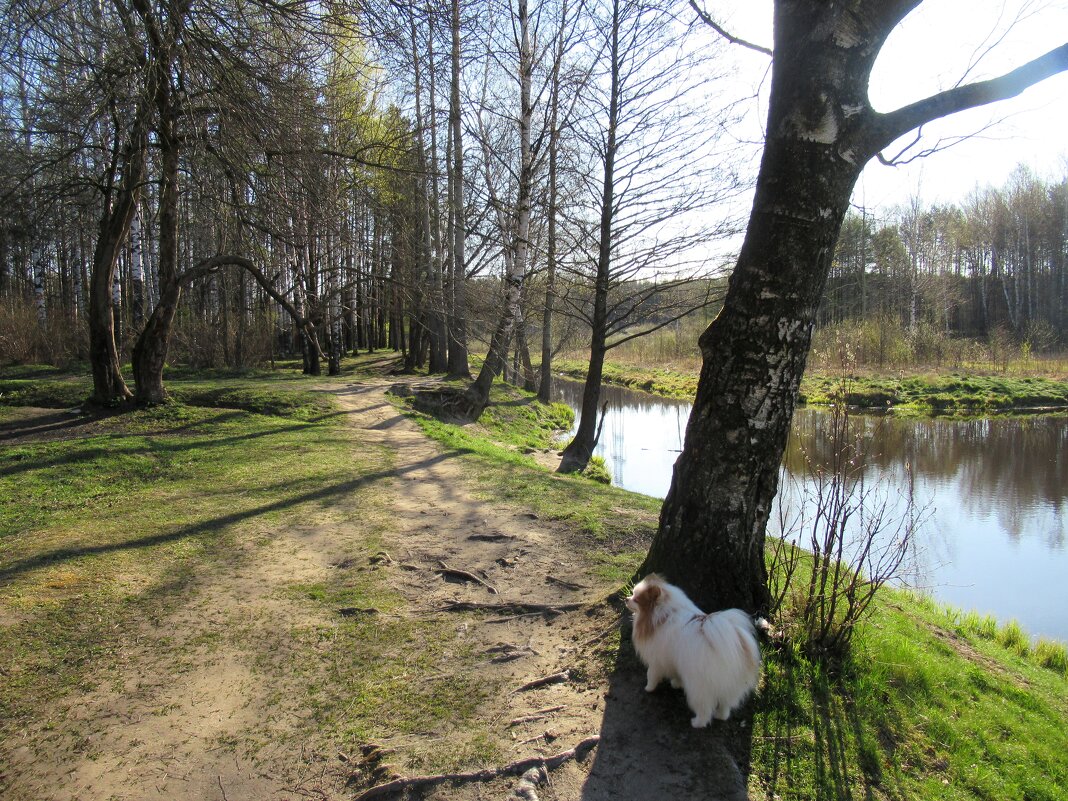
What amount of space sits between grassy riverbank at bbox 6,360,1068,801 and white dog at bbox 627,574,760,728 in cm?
30

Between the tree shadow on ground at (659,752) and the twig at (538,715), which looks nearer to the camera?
the tree shadow on ground at (659,752)

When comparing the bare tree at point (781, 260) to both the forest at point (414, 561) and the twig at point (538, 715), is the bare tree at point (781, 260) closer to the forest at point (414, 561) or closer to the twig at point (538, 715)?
the forest at point (414, 561)

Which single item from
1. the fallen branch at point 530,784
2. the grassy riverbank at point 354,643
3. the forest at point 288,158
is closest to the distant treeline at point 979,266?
the forest at point 288,158

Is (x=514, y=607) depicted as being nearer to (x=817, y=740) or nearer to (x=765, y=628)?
(x=765, y=628)

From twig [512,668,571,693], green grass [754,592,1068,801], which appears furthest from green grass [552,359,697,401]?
twig [512,668,571,693]

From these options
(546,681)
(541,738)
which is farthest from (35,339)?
(541,738)

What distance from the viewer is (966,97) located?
344 centimetres

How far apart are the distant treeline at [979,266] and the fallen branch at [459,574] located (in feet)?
131

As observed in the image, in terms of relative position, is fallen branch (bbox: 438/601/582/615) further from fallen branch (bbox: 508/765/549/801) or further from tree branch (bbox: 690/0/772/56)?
tree branch (bbox: 690/0/772/56)

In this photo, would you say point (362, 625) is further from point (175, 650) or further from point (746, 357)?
point (746, 357)

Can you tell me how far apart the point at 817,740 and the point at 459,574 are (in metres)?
2.89

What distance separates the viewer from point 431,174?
27.6 feet

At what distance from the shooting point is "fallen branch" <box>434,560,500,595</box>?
Answer: 16.4 feet

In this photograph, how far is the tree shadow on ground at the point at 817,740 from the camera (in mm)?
2879
